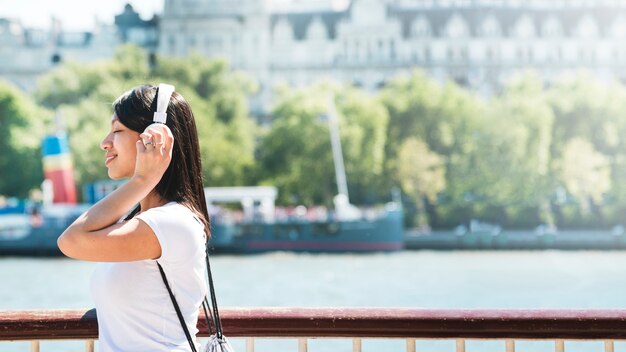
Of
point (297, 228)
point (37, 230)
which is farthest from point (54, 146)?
point (297, 228)

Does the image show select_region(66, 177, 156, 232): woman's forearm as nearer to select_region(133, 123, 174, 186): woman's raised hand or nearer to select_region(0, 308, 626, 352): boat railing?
select_region(133, 123, 174, 186): woman's raised hand

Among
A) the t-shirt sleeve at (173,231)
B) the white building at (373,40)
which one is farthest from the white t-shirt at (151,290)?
the white building at (373,40)

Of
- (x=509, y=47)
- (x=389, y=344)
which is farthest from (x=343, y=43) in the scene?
(x=389, y=344)

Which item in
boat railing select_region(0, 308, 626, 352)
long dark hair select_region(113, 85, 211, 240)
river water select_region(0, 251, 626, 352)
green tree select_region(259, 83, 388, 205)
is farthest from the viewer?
green tree select_region(259, 83, 388, 205)

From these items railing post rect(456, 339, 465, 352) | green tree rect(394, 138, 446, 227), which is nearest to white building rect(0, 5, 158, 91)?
green tree rect(394, 138, 446, 227)

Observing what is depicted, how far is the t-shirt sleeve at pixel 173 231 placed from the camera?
1.76m

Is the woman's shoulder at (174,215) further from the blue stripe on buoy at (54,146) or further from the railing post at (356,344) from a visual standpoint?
the blue stripe on buoy at (54,146)

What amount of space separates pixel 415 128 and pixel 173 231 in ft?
112

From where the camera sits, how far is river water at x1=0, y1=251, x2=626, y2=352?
16.9 m

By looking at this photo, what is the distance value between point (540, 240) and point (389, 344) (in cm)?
2062

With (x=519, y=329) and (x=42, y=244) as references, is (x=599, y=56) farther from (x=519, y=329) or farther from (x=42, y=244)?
(x=519, y=329)

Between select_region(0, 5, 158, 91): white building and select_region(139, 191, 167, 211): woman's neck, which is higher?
select_region(0, 5, 158, 91): white building

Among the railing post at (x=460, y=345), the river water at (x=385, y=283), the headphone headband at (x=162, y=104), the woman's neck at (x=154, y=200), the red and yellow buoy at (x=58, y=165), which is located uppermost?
the red and yellow buoy at (x=58, y=165)

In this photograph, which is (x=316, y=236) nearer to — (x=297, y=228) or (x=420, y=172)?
(x=297, y=228)
